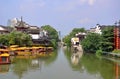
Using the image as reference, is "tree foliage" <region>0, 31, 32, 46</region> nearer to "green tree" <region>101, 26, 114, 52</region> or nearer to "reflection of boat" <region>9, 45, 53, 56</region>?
"reflection of boat" <region>9, 45, 53, 56</region>

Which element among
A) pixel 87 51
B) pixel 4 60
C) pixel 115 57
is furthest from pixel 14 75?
pixel 87 51

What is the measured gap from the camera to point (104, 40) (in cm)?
4766

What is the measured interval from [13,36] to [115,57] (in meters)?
18.7

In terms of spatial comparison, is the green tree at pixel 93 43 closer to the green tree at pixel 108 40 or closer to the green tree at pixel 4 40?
the green tree at pixel 108 40

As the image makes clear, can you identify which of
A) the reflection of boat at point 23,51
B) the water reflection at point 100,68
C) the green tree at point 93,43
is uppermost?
the green tree at point 93,43

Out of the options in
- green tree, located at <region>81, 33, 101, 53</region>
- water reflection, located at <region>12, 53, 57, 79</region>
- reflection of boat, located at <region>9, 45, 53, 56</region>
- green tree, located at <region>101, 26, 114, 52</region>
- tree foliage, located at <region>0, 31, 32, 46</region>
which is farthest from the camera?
green tree, located at <region>81, 33, 101, 53</region>

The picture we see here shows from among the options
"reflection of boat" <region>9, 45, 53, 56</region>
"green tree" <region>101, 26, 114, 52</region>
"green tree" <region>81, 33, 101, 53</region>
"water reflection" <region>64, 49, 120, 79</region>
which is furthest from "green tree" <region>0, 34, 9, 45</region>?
"water reflection" <region>64, 49, 120, 79</region>

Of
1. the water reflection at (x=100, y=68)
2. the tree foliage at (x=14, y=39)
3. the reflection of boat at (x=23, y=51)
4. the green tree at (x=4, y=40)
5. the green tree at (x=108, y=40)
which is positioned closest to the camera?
the water reflection at (x=100, y=68)

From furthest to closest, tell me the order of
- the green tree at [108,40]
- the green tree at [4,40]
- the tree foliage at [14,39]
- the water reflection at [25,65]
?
the tree foliage at [14,39]
the green tree at [4,40]
the green tree at [108,40]
the water reflection at [25,65]

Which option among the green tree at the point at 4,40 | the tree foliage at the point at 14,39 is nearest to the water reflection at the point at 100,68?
the tree foliage at the point at 14,39

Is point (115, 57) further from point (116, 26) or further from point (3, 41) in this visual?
point (3, 41)

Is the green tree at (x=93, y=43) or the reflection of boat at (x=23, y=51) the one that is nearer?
the reflection of boat at (x=23, y=51)

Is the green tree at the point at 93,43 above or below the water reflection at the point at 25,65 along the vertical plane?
above

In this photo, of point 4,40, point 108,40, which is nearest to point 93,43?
point 108,40
